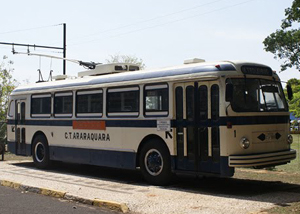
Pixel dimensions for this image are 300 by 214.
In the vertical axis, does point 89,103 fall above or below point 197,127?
above

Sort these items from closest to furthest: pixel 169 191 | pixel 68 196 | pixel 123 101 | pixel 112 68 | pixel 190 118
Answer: pixel 68 196 < pixel 169 191 < pixel 190 118 < pixel 123 101 < pixel 112 68

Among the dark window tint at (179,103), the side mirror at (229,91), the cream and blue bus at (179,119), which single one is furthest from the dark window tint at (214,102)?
the dark window tint at (179,103)

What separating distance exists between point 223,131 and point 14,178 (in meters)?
6.43

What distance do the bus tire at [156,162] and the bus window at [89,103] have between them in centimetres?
237

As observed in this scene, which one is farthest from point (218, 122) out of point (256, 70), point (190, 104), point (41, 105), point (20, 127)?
point (20, 127)

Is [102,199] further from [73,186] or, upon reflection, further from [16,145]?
[16,145]

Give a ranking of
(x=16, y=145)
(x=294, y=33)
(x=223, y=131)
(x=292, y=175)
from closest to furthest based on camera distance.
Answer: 1. (x=223, y=131)
2. (x=292, y=175)
3. (x=16, y=145)
4. (x=294, y=33)

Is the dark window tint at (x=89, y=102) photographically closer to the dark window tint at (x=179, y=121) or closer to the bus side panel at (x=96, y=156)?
the bus side panel at (x=96, y=156)

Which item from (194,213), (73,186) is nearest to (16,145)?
(73,186)

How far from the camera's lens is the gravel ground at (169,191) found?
28.2 ft

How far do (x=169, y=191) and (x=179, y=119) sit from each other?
1.77 meters

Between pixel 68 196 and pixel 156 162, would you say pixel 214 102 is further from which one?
pixel 68 196

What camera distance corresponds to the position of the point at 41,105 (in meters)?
16.4

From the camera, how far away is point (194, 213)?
800 cm
